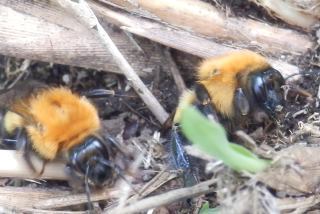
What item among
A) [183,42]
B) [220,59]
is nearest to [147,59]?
[183,42]

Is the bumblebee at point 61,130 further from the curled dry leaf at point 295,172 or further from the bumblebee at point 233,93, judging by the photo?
the curled dry leaf at point 295,172

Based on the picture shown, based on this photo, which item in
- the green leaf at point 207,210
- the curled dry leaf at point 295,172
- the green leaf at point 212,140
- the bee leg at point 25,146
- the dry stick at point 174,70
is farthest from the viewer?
the dry stick at point 174,70

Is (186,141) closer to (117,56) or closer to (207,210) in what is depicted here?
(207,210)

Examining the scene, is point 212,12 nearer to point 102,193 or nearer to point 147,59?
point 147,59

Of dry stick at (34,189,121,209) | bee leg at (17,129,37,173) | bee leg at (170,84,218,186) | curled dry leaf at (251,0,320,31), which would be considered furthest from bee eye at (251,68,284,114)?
bee leg at (17,129,37,173)

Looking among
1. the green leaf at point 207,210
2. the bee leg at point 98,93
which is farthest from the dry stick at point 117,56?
the green leaf at point 207,210

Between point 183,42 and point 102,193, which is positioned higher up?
point 183,42

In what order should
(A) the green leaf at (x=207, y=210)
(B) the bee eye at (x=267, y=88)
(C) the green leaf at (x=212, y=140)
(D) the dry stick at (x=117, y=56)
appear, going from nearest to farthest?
(C) the green leaf at (x=212, y=140) → (A) the green leaf at (x=207, y=210) → (B) the bee eye at (x=267, y=88) → (D) the dry stick at (x=117, y=56)
